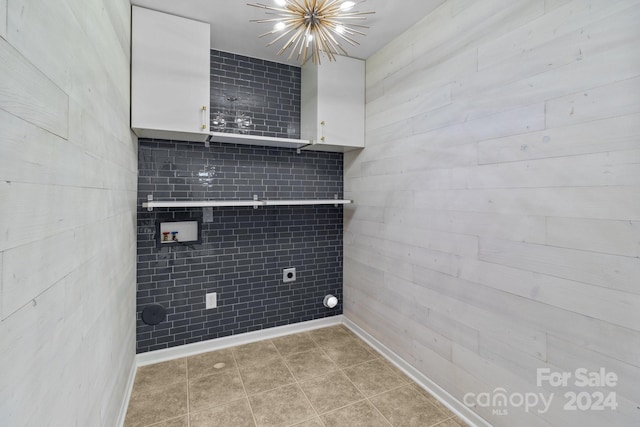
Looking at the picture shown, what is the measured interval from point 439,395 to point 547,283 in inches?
44.1

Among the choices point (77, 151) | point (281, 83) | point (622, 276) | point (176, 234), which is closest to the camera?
point (77, 151)

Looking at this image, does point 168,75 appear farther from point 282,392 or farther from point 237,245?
point 282,392

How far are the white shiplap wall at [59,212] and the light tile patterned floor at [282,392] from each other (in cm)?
48

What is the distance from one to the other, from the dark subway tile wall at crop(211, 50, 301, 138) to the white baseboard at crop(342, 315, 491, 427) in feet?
6.85

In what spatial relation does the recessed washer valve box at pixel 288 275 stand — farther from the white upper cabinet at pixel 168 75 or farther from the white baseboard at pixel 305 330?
the white upper cabinet at pixel 168 75

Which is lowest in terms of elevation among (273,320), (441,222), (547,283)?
(273,320)

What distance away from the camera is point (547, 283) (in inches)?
57.3

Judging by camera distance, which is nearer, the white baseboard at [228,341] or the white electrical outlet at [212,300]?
the white baseboard at [228,341]

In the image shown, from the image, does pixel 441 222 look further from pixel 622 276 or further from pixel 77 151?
pixel 77 151

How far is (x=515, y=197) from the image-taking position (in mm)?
1585

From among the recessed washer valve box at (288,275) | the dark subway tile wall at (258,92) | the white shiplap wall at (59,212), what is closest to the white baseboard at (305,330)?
the recessed washer valve box at (288,275)

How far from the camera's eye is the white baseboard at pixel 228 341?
2502mm

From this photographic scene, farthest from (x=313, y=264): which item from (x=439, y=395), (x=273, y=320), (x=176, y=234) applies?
(x=439, y=395)

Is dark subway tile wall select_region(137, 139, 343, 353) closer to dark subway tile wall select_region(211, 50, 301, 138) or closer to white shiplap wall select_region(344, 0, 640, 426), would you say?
dark subway tile wall select_region(211, 50, 301, 138)
